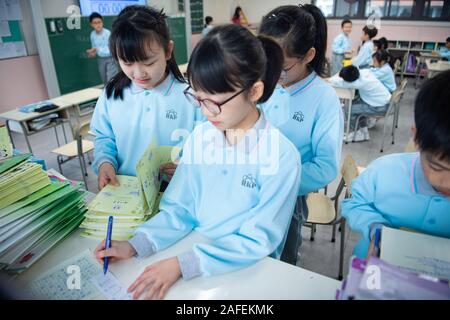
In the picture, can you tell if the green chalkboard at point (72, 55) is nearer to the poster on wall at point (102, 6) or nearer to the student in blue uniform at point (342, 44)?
the poster on wall at point (102, 6)

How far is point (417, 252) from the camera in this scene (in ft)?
2.75

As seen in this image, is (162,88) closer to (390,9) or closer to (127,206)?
(127,206)

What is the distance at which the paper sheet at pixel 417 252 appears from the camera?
80 cm

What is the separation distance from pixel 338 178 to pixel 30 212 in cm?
285

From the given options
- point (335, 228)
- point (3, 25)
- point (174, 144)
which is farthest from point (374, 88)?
point (3, 25)

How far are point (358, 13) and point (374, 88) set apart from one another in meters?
5.53

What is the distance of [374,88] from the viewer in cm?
394

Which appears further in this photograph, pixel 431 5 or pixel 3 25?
pixel 431 5

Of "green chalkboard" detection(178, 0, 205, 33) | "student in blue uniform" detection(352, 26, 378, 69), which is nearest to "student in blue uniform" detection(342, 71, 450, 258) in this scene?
"student in blue uniform" detection(352, 26, 378, 69)

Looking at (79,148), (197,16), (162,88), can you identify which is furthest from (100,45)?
(162,88)

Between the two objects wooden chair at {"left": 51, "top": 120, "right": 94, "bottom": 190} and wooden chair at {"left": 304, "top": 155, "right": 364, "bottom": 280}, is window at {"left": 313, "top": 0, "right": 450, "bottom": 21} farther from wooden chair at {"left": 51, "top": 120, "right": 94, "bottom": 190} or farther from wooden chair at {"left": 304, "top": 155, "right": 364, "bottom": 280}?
wooden chair at {"left": 304, "top": 155, "right": 364, "bottom": 280}

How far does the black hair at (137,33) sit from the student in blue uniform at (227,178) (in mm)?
376

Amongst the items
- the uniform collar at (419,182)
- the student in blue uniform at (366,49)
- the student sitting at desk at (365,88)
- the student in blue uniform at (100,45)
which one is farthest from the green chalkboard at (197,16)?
the uniform collar at (419,182)

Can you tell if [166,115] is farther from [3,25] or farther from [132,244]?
[3,25]
